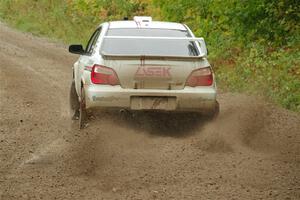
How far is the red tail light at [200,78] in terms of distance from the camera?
912cm

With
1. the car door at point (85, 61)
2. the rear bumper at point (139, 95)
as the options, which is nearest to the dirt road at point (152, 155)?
the rear bumper at point (139, 95)

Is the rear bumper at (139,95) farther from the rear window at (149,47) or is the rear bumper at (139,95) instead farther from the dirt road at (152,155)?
the rear window at (149,47)

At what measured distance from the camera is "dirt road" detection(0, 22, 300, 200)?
6.90 metres

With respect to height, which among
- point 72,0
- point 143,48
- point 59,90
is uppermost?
point 143,48

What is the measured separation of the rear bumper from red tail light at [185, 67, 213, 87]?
68mm

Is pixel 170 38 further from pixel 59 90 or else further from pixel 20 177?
pixel 59 90

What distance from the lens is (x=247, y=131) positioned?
967cm

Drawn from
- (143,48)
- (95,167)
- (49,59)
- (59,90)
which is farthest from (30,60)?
(95,167)

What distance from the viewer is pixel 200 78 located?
918 cm

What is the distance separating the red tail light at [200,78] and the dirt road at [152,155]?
2.10ft

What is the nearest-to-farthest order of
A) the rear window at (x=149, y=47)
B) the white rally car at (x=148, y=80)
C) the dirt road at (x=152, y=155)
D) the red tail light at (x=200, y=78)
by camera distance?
the dirt road at (x=152, y=155) < the white rally car at (x=148, y=80) < the red tail light at (x=200, y=78) < the rear window at (x=149, y=47)

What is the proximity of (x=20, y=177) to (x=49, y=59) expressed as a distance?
44.2 feet

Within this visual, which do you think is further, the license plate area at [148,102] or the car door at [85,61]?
the car door at [85,61]

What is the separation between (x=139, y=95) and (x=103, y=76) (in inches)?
22.0
